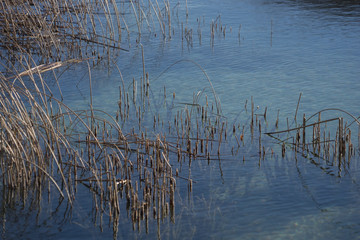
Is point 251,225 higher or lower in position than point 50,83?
lower

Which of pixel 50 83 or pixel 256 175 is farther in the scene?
pixel 50 83

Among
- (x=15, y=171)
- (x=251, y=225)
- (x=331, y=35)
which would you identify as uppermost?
(x=331, y=35)

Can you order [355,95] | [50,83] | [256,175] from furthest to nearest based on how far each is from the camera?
[50,83]
[355,95]
[256,175]

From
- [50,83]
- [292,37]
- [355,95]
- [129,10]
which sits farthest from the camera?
[129,10]

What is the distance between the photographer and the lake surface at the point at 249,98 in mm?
4582

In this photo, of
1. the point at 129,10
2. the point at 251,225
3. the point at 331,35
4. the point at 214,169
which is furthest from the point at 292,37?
the point at 251,225

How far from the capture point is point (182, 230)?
14.7 ft

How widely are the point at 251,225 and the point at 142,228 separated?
956mm

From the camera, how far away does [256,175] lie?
18.0 feet

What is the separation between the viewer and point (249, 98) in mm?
7965

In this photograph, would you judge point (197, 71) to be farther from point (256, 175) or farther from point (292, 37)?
point (256, 175)

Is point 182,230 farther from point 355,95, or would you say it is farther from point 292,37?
point 292,37

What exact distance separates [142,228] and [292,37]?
7897 mm

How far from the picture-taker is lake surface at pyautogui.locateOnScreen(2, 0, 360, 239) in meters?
4.58
